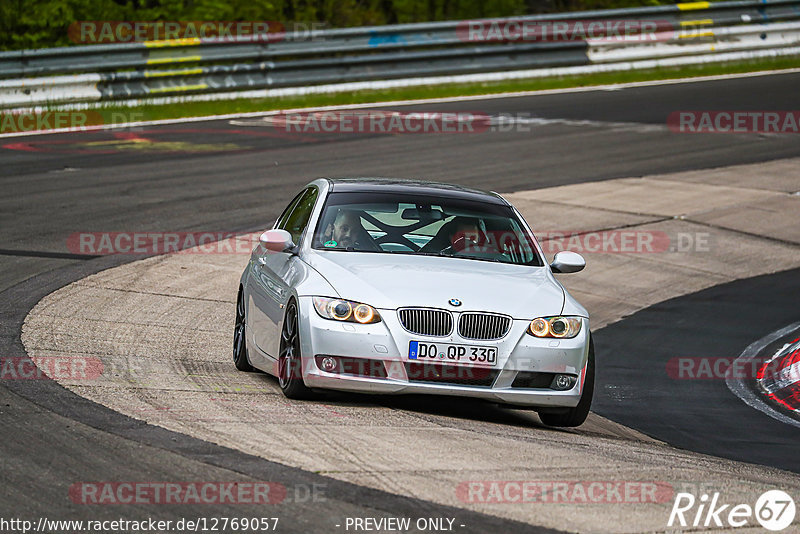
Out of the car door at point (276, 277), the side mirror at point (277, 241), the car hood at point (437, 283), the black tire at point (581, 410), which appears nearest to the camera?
the car hood at point (437, 283)

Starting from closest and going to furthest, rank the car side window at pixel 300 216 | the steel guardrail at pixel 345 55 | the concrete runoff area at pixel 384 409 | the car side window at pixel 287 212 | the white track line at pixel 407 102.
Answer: the concrete runoff area at pixel 384 409 → the car side window at pixel 300 216 → the car side window at pixel 287 212 → the white track line at pixel 407 102 → the steel guardrail at pixel 345 55

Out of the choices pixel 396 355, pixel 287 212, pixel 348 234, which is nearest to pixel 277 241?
pixel 348 234

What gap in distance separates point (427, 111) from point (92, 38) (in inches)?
310

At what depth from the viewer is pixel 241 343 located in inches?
382

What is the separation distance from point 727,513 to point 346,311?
2873mm

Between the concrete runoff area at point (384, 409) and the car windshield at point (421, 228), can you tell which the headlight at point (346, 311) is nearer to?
the concrete runoff area at point (384, 409)

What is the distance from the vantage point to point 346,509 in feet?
18.7

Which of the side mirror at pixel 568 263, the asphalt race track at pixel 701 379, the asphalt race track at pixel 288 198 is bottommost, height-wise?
the asphalt race track at pixel 701 379

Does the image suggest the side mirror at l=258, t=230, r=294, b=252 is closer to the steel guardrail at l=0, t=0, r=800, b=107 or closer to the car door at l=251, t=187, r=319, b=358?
the car door at l=251, t=187, r=319, b=358

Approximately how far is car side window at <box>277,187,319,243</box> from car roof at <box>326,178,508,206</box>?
0.70 feet

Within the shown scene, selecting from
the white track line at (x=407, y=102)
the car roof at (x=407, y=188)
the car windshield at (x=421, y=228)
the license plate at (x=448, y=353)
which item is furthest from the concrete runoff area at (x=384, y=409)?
the white track line at (x=407, y=102)

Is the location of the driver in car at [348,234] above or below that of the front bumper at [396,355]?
above

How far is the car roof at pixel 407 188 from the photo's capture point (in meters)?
9.61

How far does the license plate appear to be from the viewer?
26.0 ft
